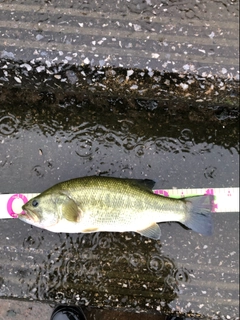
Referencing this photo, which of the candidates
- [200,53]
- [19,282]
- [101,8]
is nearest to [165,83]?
[200,53]

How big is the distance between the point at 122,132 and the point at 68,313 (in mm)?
1660

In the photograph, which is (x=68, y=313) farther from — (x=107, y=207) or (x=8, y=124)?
(x=8, y=124)

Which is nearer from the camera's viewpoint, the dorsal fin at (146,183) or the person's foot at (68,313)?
the dorsal fin at (146,183)

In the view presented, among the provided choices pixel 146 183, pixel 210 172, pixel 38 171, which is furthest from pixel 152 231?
pixel 38 171

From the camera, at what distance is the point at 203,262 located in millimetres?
2590

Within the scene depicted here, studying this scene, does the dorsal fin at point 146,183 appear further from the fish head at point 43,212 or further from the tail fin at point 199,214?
the fish head at point 43,212

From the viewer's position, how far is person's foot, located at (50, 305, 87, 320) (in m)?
2.85

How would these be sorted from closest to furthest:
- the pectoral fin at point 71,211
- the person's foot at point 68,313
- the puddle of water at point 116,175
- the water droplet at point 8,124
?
the pectoral fin at point 71,211 < the puddle of water at point 116,175 < the water droplet at point 8,124 < the person's foot at point 68,313

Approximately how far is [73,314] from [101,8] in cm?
256

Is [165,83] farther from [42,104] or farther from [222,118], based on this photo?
[42,104]

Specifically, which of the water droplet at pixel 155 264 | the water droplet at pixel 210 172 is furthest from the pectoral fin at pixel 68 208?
the water droplet at pixel 210 172

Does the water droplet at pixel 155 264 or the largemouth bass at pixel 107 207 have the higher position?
the largemouth bass at pixel 107 207

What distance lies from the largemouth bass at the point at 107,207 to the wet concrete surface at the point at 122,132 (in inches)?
11.1

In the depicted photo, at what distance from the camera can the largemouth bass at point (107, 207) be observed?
2217 millimetres
